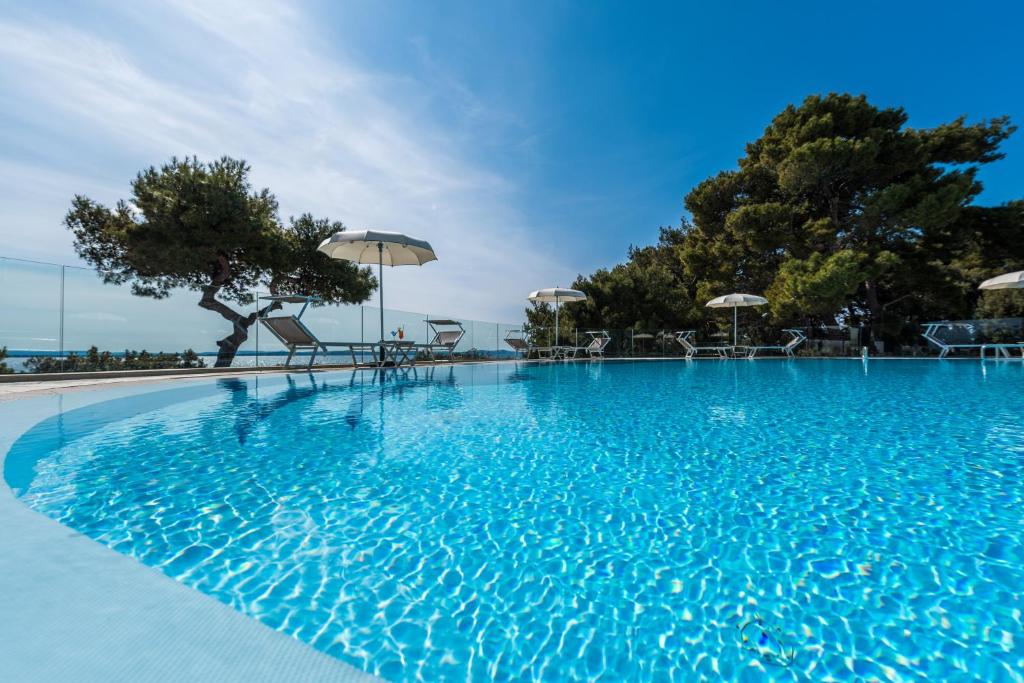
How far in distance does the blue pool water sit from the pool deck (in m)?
0.16

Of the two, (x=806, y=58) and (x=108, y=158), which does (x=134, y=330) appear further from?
(x=806, y=58)

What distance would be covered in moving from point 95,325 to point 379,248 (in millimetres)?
5622

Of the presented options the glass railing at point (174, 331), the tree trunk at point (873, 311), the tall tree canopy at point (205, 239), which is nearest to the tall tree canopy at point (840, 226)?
the tree trunk at point (873, 311)

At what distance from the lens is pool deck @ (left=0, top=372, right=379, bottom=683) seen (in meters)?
0.93

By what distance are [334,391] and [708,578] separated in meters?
6.26

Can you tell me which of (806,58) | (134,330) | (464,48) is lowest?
(134,330)

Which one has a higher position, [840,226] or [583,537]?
[840,226]

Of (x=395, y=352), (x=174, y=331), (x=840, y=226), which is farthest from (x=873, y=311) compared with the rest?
(x=174, y=331)

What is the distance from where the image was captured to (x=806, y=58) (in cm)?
1638

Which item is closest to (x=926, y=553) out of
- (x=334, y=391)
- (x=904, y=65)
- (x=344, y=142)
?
(x=334, y=391)

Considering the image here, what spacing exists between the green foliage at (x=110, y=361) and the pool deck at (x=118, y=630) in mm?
8626

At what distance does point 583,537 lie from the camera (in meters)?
1.87

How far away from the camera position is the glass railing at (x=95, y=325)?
7.32 metres

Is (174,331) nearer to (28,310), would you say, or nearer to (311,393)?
(28,310)
